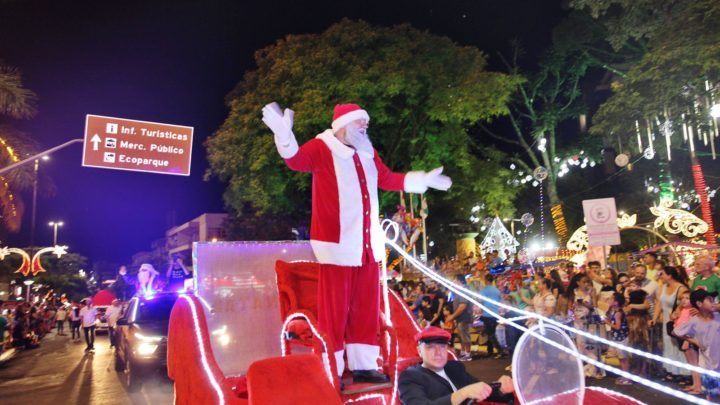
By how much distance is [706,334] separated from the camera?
23.4 feet

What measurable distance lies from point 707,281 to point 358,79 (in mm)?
11703

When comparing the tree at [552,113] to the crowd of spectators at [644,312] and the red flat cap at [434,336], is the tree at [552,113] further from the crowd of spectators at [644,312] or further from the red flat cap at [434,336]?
the red flat cap at [434,336]

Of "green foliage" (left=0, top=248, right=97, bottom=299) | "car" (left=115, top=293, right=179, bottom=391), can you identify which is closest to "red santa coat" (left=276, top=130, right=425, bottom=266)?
"car" (left=115, top=293, right=179, bottom=391)

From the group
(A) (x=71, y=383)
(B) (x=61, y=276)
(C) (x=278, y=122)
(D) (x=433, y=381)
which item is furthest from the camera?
(B) (x=61, y=276)

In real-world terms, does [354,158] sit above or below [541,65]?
below

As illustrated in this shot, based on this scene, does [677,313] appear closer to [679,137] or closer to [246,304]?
[246,304]

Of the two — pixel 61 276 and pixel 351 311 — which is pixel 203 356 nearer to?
pixel 351 311

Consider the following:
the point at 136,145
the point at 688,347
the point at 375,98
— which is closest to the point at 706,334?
the point at 688,347

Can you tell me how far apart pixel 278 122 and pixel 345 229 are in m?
0.82

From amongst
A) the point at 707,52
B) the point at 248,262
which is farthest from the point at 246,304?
the point at 707,52

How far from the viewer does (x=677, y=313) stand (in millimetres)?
7852

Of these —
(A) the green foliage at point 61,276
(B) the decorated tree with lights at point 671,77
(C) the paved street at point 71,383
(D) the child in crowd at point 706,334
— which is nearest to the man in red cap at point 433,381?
(D) the child in crowd at point 706,334

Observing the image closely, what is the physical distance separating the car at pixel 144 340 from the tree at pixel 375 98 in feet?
25.4

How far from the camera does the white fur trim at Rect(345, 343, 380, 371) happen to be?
3830 mm
